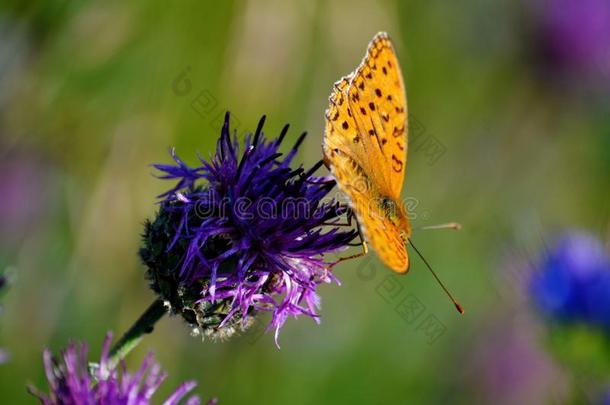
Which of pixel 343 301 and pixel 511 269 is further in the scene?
pixel 343 301

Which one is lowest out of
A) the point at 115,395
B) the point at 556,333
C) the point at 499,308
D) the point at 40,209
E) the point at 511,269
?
the point at 499,308

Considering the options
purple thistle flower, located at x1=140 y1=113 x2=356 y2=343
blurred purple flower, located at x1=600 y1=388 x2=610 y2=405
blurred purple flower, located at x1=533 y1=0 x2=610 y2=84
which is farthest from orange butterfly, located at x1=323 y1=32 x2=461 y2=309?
blurred purple flower, located at x1=533 y1=0 x2=610 y2=84

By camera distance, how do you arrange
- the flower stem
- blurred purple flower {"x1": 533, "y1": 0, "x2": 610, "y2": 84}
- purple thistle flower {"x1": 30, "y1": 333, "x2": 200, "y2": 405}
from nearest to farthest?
purple thistle flower {"x1": 30, "y1": 333, "x2": 200, "y2": 405}
the flower stem
blurred purple flower {"x1": 533, "y1": 0, "x2": 610, "y2": 84}

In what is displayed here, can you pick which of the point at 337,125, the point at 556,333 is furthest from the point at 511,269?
the point at 337,125

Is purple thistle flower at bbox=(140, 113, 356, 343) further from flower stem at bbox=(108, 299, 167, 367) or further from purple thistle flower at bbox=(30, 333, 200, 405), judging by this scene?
purple thistle flower at bbox=(30, 333, 200, 405)

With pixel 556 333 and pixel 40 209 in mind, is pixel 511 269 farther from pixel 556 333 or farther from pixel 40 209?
pixel 40 209

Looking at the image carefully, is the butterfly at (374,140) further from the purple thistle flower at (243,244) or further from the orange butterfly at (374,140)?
the purple thistle flower at (243,244)
